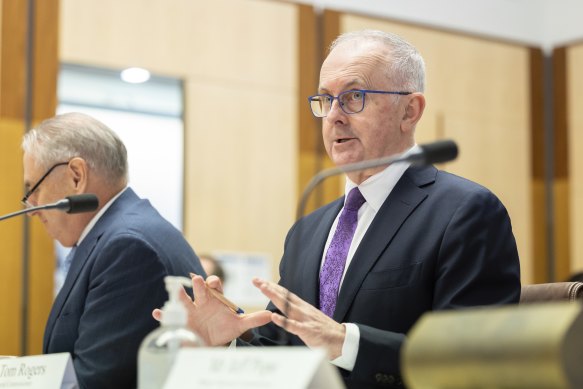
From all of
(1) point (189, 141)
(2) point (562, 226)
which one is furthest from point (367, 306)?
(2) point (562, 226)

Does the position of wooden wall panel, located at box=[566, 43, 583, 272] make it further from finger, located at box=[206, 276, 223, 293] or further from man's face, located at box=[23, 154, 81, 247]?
finger, located at box=[206, 276, 223, 293]

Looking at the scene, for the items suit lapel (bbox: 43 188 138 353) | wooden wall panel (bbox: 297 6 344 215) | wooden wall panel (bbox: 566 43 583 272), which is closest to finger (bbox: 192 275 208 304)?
suit lapel (bbox: 43 188 138 353)

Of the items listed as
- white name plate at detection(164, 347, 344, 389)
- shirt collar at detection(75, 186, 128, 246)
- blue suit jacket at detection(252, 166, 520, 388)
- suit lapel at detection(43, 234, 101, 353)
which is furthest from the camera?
shirt collar at detection(75, 186, 128, 246)

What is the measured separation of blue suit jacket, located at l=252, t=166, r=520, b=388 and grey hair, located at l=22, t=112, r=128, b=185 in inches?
31.6

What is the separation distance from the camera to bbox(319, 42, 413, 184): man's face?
2.44 m

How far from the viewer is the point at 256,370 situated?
1245 mm

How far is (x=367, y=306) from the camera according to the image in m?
2.17

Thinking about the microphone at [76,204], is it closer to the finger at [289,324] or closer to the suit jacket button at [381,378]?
the finger at [289,324]

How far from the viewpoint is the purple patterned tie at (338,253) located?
7.52ft

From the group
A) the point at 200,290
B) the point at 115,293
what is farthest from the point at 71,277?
the point at 200,290

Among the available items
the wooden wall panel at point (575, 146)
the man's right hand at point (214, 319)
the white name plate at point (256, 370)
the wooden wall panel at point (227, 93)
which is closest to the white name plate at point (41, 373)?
the man's right hand at point (214, 319)

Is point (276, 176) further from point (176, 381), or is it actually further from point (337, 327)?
point (176, 381)

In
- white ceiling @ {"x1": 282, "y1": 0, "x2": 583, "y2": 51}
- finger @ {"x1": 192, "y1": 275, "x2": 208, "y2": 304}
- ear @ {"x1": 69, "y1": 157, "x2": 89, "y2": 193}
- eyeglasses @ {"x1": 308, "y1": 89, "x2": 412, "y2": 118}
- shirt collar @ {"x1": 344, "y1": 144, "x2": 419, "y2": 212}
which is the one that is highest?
white ceiling @ {"x1": 282, "y1": 0, "x2": 583, "y2": 51}

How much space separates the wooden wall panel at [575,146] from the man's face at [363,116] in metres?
5.02
